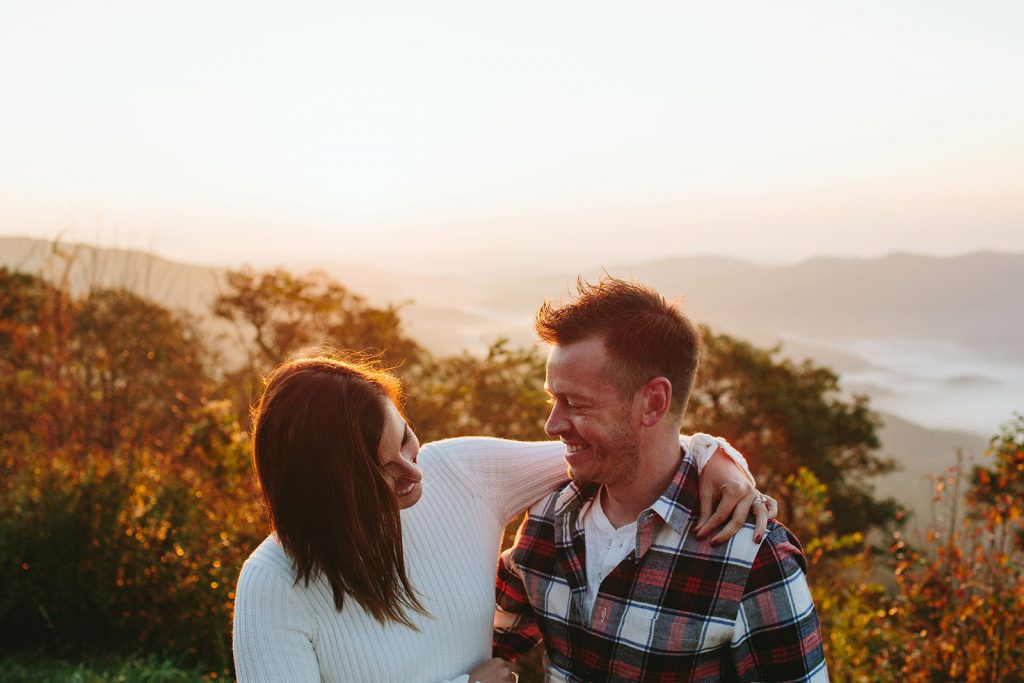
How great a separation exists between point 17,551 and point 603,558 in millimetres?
4039

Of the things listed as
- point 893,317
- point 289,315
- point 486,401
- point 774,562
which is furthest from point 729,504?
point 893,317

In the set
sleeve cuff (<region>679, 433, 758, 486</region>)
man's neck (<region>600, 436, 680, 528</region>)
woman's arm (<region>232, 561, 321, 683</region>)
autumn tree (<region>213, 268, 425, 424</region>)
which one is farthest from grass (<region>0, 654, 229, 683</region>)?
autumn tree (<region>213, 268, 425, 424</region>)

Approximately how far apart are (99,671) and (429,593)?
3104 millimetres

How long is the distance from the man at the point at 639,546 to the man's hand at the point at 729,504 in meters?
0.02

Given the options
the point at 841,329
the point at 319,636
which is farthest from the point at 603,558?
the point at 841,329

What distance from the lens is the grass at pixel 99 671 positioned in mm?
3954

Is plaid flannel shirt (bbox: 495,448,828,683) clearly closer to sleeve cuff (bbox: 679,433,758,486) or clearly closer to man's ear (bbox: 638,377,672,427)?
sleeve cuff (bbox: 679,433,758,486)

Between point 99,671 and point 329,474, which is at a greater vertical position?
point 329,474

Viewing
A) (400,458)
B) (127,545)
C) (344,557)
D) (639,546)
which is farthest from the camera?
(127,545)

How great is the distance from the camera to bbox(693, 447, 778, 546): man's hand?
6.38 ft

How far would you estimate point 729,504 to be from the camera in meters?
1.98

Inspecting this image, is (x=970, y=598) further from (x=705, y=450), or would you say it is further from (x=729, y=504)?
(x=729, y=504)

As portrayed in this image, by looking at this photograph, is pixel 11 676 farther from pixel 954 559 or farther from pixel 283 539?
pixel 954 559

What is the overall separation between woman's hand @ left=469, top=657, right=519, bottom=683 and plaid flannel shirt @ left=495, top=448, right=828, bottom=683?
0.17 m
